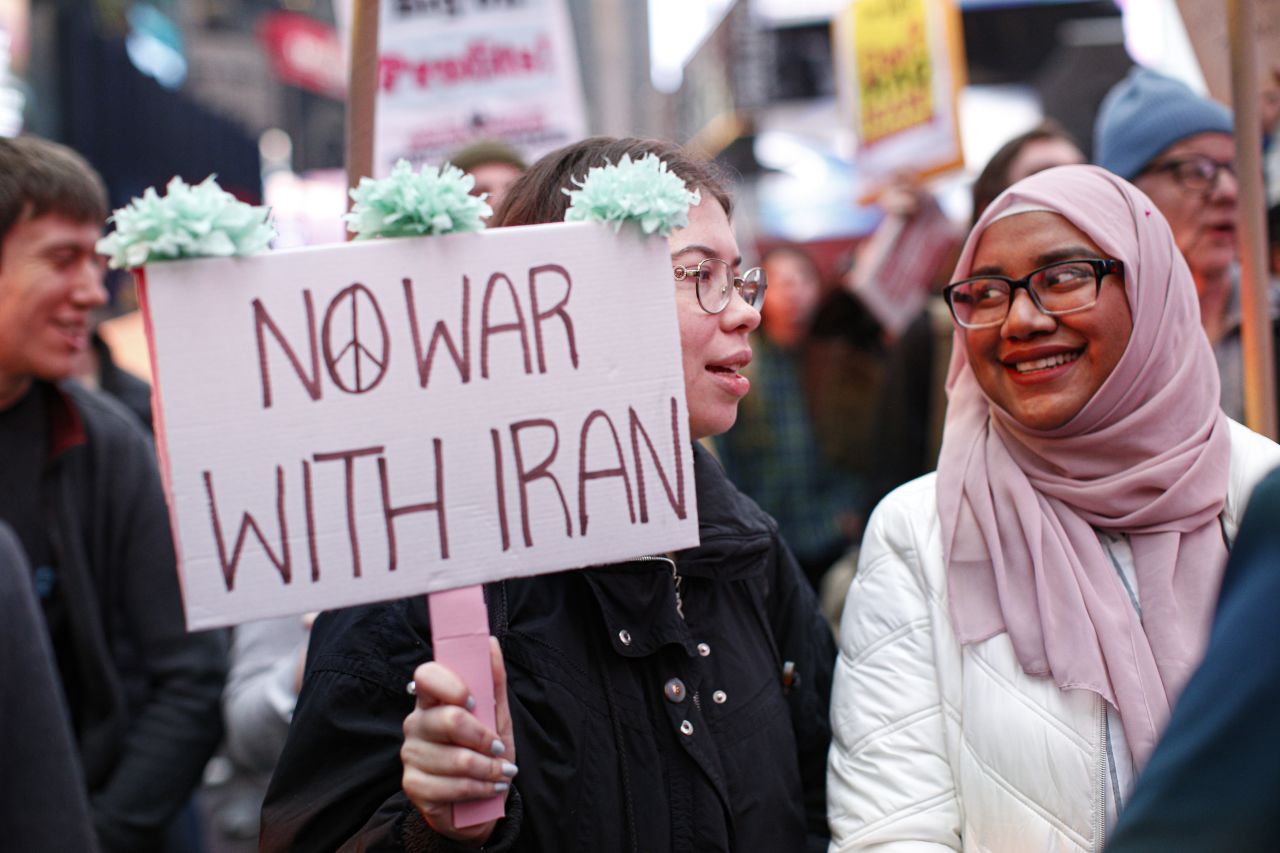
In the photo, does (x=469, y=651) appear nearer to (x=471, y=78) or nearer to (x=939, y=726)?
(x=939, y=726)

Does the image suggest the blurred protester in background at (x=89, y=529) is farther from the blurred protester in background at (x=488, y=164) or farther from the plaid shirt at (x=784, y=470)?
the plaid shirt at (x=784, y=470)

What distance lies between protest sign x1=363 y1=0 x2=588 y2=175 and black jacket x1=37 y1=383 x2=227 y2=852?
1.72 metres

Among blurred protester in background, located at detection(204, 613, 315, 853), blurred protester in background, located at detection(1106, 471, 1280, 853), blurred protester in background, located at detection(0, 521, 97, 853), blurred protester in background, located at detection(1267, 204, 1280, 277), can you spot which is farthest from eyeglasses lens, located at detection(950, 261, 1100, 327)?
blurred protester in background, located at detection(1267, 204, 1280, 277)

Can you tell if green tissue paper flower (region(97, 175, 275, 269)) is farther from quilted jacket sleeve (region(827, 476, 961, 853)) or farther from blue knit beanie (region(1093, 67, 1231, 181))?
blue knit beanie (region(1093, 67, 1231, 181))

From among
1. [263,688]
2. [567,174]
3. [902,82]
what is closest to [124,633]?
[263,688]

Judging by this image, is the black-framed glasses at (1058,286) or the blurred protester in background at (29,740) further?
the black-framed glasses at (1058,286)

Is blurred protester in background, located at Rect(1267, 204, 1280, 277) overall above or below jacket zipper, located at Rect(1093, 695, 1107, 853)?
above

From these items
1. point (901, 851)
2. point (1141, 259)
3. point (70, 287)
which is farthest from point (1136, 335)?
point (70, 287)

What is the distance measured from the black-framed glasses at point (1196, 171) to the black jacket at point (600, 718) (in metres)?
1.82

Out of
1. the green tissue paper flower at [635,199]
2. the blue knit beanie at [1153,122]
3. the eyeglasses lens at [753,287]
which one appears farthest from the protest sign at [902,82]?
the green tissue paper flower at [635,199]

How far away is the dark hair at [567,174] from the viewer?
6.59 ft

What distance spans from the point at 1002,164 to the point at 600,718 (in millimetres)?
2453

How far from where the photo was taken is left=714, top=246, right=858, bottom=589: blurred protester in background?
5469mm

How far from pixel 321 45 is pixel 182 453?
16464 mm
